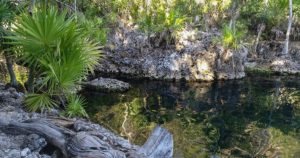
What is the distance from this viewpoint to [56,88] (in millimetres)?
9383

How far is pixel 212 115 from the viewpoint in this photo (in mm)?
15820

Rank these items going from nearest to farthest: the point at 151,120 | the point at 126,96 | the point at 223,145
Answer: the point at 223,145 < the point at 151,120 < the point at 126,96

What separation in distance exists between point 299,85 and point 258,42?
9.49m

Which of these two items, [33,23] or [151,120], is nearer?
[33,23]

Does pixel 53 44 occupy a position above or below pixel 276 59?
above

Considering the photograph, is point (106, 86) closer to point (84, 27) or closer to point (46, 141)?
point (84, 27)

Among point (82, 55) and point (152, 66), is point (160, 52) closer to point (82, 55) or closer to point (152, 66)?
point (152, 66)

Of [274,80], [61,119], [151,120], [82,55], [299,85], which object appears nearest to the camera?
[61,119]

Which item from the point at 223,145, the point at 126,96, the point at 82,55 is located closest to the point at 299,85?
the point at 126,96

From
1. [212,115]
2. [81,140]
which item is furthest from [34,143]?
[212,115]

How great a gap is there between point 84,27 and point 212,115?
25.3ft

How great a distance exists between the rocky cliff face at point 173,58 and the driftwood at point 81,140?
15384mm

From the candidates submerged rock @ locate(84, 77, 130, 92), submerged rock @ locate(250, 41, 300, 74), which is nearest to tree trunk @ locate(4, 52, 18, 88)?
submerged rock @ locate(84, 77, 130, 92)

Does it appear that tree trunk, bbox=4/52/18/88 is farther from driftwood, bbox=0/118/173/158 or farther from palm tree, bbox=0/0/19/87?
driftwood, bbox=0/118/173/158
